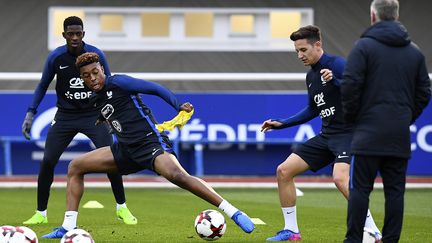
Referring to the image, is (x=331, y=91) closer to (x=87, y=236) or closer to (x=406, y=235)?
(x=406, y=235)

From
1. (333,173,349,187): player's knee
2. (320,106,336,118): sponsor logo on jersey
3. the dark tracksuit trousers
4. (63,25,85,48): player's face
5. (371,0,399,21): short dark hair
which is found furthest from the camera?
(63,25,85,48): player's face

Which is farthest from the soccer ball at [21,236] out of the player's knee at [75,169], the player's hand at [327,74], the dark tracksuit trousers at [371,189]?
the player's hand at [327,74]

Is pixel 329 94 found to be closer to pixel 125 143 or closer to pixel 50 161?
pixel 125 143

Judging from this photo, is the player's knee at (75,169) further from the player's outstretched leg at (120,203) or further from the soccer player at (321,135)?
the soccer player at (321,135)

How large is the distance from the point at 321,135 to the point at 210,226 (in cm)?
143

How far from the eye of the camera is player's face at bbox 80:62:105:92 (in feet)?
34.2

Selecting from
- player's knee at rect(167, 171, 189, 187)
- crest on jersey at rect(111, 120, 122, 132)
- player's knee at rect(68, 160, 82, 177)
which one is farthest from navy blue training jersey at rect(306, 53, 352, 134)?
player's knee at rect(68, 160, 82, 177)

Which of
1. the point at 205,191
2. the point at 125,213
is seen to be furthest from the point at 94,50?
the point at 205,191

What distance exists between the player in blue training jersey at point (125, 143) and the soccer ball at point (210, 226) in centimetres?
13

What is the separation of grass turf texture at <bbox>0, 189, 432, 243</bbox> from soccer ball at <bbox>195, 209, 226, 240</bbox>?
0.92 ft

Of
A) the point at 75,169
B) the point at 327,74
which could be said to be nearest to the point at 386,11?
the point at 327,74

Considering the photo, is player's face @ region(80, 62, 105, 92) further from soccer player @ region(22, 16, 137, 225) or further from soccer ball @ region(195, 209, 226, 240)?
soccer player @ region(22, 16, 137, 225)

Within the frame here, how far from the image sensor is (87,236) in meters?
9.09

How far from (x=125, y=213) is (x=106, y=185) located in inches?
281
